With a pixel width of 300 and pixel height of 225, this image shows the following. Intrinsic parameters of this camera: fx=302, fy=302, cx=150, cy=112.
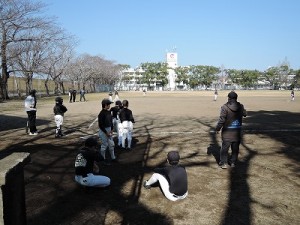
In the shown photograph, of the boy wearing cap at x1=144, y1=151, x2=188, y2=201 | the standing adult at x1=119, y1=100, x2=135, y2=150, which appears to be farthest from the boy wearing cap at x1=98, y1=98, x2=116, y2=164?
the boy wearing cap at x1=144, y1=151, x2=188, y2=201

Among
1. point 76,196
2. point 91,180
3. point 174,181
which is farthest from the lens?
point 91,180

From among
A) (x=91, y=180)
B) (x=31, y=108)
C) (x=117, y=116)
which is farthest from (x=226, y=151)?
(x=31, y=108)

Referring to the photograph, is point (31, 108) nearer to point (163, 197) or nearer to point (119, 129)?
point (119, 129)

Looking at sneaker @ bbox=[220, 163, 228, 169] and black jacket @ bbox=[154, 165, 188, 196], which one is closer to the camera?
black jacket @ bbox=[154, 165, 188, 196]

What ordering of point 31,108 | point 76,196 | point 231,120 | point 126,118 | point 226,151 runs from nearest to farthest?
point 76,196 < point 231,120 < point 226,151 < point 126,118 < point 31,108

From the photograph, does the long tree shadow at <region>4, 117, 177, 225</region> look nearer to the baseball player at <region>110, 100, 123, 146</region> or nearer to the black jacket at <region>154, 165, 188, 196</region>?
the black jacket at <region>154, 165, 188, 196</region>

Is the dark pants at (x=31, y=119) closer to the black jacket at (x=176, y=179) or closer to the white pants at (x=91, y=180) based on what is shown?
the white pants at (x=91, y=180)

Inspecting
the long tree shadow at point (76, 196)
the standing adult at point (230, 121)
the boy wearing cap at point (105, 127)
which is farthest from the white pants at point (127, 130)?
the standing adult at point (230, 121)

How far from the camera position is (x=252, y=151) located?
8.37 metres

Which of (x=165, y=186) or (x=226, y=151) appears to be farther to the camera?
(x=226, y=151)

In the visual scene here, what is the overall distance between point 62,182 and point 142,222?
2.31 metres

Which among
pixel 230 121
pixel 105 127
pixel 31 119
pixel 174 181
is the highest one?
pixel 230 121

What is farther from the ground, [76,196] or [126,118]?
[126,118]

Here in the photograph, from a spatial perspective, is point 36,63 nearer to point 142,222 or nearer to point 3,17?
point 3,17
